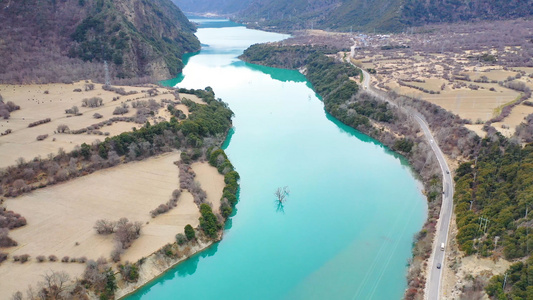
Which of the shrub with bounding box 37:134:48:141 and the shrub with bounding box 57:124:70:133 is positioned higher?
the shrub with bounding box 57:124:70:133

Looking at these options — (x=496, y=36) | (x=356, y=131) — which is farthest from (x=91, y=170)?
(x=496, y=36)

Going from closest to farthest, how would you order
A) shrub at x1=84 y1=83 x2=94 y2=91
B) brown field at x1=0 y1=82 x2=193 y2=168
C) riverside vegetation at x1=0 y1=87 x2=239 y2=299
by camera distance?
riverside vegetation at x1=0 y1=87 x2=239 y2=299 < brown field at x1=0 y1=82 x2=193 y2=168 < shrub at x1=84 y1=83 x2=94 y2=91

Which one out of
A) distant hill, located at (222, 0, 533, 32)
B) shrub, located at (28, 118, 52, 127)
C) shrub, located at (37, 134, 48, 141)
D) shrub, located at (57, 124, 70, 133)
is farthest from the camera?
distant hill, located at (222, 0, 533, 32)

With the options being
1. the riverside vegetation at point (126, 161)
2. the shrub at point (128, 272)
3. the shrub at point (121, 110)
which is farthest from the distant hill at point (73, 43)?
the shrub at point (128, 272)

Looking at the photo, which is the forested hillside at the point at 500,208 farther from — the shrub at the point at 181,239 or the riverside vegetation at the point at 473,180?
the shrub at the point at 181,239

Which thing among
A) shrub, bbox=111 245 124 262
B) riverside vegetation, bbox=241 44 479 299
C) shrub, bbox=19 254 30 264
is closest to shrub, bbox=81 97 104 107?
shrub, bbox=19 254 30 264

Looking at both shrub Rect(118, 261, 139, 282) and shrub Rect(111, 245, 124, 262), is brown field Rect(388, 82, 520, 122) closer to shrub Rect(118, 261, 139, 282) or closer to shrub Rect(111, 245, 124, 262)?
shrub Rect(118, 261, 139, 282)
